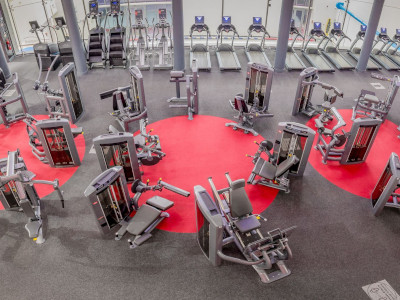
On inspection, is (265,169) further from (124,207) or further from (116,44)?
(116,44)

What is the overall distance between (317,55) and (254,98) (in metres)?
5.41

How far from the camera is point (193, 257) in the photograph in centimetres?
500

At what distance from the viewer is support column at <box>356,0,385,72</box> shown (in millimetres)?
10469

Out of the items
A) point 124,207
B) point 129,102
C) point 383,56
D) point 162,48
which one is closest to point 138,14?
point 162,48

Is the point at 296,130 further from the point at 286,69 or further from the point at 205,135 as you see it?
the point at 286,69

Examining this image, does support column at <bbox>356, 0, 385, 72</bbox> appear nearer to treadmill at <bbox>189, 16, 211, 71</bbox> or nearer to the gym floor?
treadmill at <bbox>189, 16, 211, 71</bbox>

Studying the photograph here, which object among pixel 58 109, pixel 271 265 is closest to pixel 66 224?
pixel 271 265

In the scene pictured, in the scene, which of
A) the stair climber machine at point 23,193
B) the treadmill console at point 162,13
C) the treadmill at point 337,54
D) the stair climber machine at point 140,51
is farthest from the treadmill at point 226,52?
the stair climber machine at point 23,193

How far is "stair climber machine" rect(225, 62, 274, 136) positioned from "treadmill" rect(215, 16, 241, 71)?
281cm

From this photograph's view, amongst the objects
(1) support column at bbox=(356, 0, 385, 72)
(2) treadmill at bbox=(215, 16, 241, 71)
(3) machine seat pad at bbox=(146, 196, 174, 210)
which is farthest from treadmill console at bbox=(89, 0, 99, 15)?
(1) support column at bbox=(356, 0, 385, 72)

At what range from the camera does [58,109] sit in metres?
8.57

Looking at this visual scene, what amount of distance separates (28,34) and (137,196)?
10784 mm

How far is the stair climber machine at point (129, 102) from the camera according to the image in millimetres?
7637

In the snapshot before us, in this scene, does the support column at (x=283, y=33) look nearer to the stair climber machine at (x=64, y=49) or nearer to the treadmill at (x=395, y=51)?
the treadmill at (x=395, y=51)
